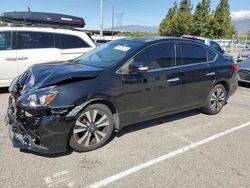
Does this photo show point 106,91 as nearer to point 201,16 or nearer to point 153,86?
point 153,86

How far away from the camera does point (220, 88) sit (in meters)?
5.20

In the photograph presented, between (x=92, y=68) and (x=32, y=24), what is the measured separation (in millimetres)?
4523

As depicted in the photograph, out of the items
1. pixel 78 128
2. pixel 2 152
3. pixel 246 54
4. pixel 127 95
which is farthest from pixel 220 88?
pixel 246 54

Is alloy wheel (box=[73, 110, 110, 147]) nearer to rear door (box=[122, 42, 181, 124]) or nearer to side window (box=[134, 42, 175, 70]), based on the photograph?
rear door (box=[122, 42, 181, 124])

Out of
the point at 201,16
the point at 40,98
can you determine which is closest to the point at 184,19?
the point at 201,16

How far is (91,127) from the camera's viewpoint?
344 centimetres

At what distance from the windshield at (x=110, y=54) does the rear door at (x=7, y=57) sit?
→ 2633 millimetres

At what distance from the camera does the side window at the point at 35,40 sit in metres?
6.22

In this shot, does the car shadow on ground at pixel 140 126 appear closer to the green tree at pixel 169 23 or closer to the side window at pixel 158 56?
the side window at pixel 158 56

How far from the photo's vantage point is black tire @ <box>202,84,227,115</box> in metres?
5.04

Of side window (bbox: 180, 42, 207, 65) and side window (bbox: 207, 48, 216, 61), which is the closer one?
side window (bbox: 180, 42, 207, 65)

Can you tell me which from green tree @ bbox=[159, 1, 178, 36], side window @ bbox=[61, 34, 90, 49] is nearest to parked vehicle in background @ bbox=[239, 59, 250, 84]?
side window @ bbox=[61, 34, 90, 49]

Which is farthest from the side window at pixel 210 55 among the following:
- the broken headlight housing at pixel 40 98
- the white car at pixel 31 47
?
the white car at pixel 31 47

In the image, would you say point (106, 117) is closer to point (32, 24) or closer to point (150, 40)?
point (150, 40)
